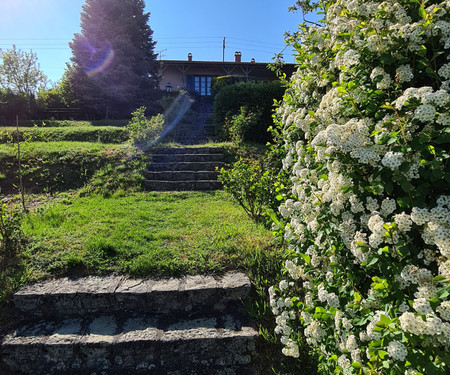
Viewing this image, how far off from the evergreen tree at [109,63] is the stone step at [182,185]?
31.9ft

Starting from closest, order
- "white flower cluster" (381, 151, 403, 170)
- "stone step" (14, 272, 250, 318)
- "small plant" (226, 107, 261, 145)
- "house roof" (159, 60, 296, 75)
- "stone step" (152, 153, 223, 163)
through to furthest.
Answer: "white flower cluster" (381, 151, 403, 170) → "stone step" (14, 272, 250, 318) → "stone step" (152, 153, 223, 163) → "small plant" (226, 107, 261, 145) → "house roof" (159, 60, 296, 75)

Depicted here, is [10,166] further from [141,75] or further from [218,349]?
[141,75]

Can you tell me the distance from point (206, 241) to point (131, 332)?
1.27 m

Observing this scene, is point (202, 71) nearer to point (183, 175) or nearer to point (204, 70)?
point (204, 70)

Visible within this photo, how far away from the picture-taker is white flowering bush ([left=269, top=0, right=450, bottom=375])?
105cm

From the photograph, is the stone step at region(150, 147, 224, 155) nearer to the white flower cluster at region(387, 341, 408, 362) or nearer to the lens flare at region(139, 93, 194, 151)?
the lens flare at region(139, 93, 194, 151)

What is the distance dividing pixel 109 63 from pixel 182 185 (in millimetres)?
11385

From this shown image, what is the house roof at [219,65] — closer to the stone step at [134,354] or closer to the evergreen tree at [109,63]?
the evergreen tree at [109,63]

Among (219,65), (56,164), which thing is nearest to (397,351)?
(56,164)

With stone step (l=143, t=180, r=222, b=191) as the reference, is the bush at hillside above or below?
above

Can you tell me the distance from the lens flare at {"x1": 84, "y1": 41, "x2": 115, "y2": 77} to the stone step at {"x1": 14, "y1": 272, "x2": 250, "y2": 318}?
13914 millimetres

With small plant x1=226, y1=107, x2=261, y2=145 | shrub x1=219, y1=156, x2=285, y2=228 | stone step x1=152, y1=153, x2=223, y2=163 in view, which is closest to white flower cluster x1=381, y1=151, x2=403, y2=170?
shrub x1=219, y1=156, x2=285, y2=228

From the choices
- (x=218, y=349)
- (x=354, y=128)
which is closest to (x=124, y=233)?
(x=218, y=349)

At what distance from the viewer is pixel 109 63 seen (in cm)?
1401
